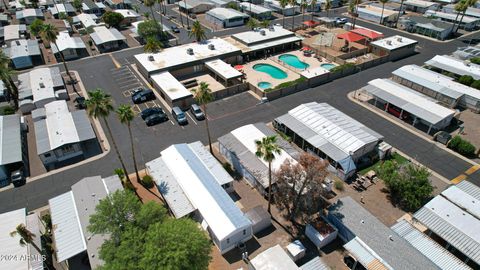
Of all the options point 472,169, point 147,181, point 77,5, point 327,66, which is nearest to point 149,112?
point 147,181

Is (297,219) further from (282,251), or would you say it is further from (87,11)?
(87,11)

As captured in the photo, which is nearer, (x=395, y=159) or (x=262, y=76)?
(x=395, y=159)

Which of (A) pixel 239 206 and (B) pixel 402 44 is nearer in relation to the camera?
(A) pixel 239 206

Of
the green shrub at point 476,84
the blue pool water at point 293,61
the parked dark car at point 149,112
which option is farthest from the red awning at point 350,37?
the parked dark car at point 149,112

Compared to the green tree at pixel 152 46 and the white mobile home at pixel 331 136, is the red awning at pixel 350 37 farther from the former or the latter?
the green tree at pixel 152 46

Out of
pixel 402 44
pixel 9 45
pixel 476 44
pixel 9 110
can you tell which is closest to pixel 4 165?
pixel 9 110

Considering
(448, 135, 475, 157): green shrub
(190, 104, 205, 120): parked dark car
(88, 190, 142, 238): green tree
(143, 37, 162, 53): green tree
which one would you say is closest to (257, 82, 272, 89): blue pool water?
(190, 104, 205, 120): parked dark car

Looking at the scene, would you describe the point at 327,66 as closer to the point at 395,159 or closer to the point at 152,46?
the point at 395,159
